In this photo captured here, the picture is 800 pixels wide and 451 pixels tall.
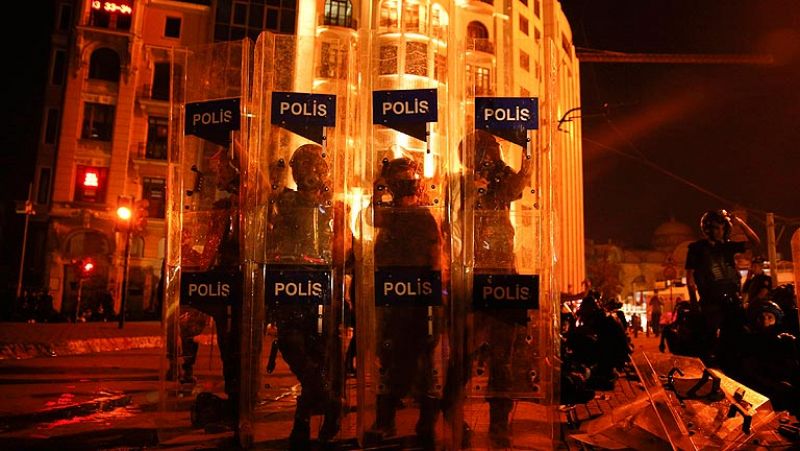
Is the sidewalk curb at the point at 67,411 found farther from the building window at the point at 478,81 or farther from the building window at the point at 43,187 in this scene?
the building window at the point at 43,187

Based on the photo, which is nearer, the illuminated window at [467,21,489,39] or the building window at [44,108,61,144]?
the illuminated window at [467,21,489,39]

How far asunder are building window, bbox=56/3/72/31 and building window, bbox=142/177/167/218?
9.83 metres

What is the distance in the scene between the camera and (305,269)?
196 inches

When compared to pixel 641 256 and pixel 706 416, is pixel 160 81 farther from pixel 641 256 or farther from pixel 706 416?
pixel 641 256

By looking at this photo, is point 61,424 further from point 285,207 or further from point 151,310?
point 151,310

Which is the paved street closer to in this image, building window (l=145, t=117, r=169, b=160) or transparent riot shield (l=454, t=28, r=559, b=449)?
transparent riot shield (l=454, t=28, r=559, b=449)

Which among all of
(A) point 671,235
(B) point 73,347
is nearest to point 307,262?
(B) point 73,347

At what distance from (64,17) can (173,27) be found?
579cm

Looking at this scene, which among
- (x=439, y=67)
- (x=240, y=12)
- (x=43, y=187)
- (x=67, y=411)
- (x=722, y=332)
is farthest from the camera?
(x=240, y=12)

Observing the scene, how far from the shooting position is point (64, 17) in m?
33.8

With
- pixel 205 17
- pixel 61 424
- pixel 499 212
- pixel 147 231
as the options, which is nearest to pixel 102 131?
pixel 147 231

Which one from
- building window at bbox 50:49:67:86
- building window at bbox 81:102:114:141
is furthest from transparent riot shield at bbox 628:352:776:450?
building window at bbox 50:49:67:86

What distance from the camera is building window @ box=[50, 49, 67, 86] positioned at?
3284 centimetres

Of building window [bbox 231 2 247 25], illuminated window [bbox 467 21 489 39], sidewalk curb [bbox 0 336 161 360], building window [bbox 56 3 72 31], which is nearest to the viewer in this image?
illuminated window [bbox 467 21 489 39]
